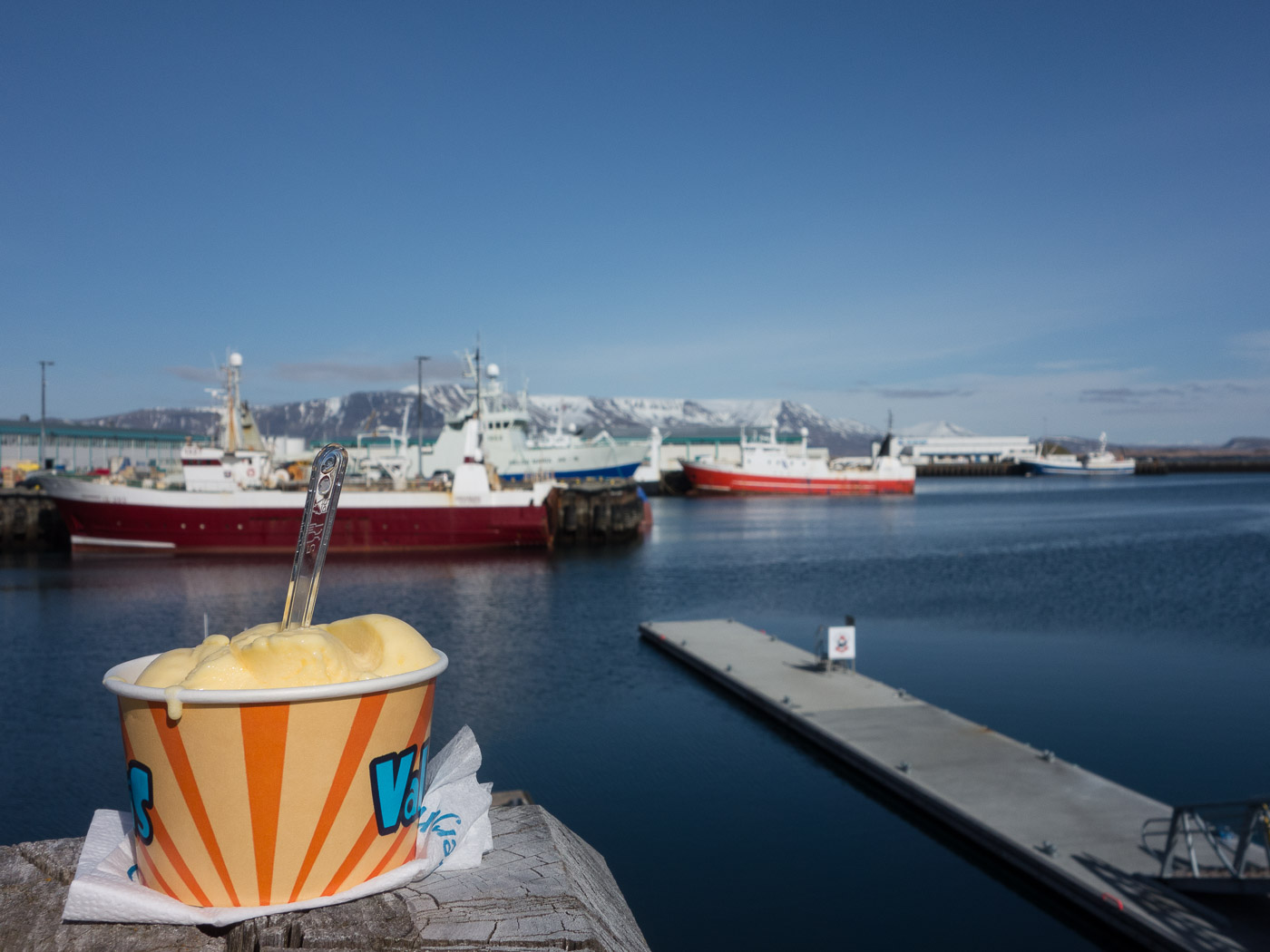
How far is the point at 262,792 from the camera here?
7.43 feet

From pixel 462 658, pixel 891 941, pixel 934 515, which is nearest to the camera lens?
pixel 891 941

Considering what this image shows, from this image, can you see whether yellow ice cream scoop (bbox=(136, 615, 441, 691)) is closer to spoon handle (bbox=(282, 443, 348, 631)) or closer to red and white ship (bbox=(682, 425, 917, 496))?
spoon handle (bbox=(282, 443, 348, 631))

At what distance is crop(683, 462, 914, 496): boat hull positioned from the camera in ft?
288

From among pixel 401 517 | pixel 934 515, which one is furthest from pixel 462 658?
pixel 934 515

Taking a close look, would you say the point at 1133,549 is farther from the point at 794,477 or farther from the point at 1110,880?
the point at 794,477

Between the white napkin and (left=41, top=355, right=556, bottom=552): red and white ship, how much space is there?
3937 centimetres

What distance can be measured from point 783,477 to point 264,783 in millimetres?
88523

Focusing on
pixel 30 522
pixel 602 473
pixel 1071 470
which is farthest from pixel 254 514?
pixel 1071 470

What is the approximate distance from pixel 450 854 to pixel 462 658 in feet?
59.8

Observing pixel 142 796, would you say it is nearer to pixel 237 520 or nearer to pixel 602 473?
pixel 237 520

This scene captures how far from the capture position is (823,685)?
632 inches

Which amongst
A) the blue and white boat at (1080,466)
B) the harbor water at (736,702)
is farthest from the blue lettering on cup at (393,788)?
the blue and white boat at (1080,466)

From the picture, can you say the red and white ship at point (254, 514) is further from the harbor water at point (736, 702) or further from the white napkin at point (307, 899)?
the white napkin at point (307, 899)

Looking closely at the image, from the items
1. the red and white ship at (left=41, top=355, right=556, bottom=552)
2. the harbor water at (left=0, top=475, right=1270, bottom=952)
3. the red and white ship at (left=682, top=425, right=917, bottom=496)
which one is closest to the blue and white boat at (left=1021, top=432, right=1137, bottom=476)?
the red and white ship at (left=682, top=425, right=917, bottom=496)
